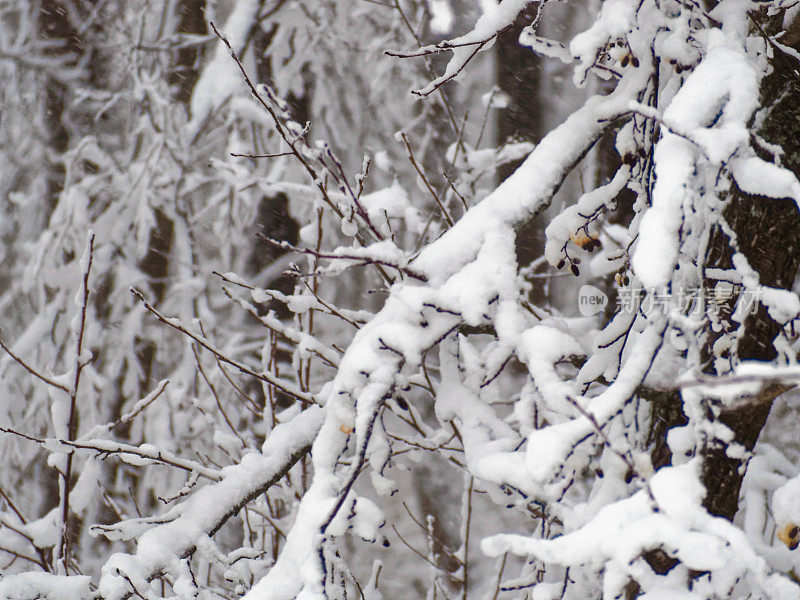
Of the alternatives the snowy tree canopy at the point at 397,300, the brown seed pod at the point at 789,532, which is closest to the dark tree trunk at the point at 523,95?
the snowy tree canopy at the point at 397,300

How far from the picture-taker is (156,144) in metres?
3.92

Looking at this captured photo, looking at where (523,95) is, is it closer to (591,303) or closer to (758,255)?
(591,303)

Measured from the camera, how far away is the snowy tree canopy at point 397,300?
1.12m

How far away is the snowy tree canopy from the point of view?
1.12 meters

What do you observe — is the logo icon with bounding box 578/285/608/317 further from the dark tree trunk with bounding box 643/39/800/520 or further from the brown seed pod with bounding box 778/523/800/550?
the brown seed pod with bounding box 778/523/800/550

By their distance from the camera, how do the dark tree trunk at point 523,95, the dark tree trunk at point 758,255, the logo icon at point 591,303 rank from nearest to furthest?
the dark tree trunk at point 758,255, the logo icon at point 591,303, the dark tree trunk at point 523,95

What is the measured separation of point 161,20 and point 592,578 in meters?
4.10

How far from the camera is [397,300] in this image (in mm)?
1313

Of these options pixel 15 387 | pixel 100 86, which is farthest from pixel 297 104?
pixel 15 387

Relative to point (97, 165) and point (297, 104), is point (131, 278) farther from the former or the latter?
point (297, 104)

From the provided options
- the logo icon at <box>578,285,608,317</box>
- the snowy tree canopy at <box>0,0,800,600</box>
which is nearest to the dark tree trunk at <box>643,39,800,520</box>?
the snowy tree canopy at <box>0,0,800,600</box>

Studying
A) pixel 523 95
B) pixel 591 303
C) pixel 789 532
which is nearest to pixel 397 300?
pixel 789 532

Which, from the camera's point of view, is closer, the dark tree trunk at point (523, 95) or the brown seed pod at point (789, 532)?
the brown seed pod at point (789, 532)

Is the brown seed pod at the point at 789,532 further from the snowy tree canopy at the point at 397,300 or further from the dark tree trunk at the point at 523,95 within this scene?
the dark tree trunk at the point at 523,95
